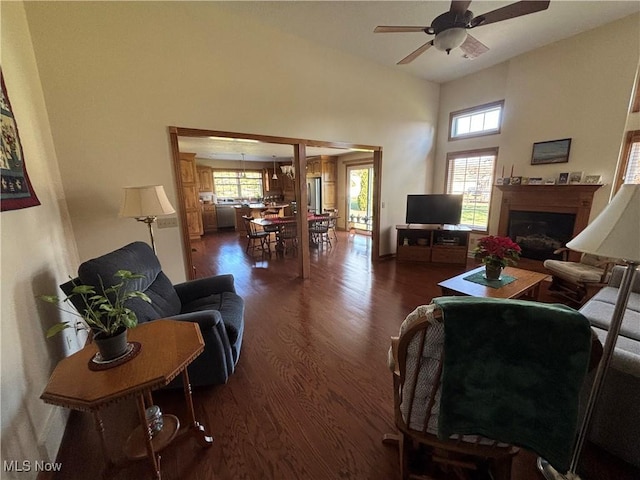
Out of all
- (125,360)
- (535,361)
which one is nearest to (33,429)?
(125,360)

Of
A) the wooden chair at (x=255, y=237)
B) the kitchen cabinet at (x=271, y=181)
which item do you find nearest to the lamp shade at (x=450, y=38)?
the wooden chair at (x=255, y=237)

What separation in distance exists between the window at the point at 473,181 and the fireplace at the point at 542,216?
382mm

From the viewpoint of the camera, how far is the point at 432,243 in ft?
16.0

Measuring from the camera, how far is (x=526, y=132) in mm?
4141

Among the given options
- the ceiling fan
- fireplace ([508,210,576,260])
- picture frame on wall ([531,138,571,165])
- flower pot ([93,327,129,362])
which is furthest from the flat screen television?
flower pot ([93,327,129,362])

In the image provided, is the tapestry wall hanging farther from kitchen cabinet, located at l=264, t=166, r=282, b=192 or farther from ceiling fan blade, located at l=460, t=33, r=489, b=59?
kitchen cabinet, located at l=264, t=166, r=282, b=192

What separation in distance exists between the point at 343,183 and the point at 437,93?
12.1ft

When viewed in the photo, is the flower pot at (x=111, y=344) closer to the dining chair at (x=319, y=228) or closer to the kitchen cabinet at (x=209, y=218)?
the dining chair at (x=319, y=228)

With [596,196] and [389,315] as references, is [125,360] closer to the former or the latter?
[389,315]

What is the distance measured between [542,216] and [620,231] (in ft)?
12.7

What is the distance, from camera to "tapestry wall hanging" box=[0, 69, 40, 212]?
4.46ft

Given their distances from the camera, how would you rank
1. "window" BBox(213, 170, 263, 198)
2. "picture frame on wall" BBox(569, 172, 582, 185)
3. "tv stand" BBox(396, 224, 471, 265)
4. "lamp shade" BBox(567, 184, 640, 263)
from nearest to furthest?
"lamp shade" BBox(567, 184, 640, 263) → "picture frame on wall" BBox(569, 172, 582, 185) → "tv stand" BBox(396, 224, 471, 265) → "window" BBox(213, 170, 263, 198)

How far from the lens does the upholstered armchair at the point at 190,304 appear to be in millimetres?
1651

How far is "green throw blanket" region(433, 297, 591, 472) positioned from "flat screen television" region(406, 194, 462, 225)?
13.8 ft
